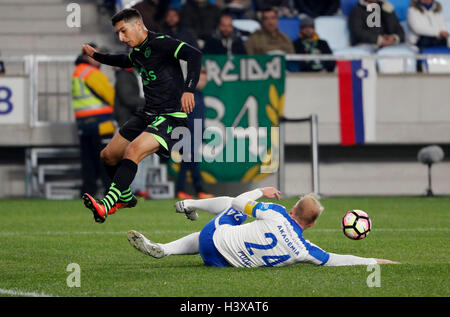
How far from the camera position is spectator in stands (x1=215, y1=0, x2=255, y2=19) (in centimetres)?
1795

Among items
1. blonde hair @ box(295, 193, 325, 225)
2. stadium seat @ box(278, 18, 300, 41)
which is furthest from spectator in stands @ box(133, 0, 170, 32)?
blonde hair @ box(295, 193, 325, 225)

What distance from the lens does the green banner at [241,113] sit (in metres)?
15.5

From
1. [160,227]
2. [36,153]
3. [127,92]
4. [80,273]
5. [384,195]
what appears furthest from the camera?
[384,195]

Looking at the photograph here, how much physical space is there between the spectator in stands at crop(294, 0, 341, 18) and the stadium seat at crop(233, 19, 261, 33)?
1083 millimetres

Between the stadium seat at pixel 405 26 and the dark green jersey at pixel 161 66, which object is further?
the stadium seat at pixel 405 26

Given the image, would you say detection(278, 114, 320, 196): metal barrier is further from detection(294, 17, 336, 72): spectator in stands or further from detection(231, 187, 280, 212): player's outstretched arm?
detection(231, 187, 280, 212): player's outstretched arm

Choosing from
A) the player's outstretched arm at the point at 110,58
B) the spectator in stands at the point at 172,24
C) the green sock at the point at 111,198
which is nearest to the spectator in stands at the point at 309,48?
the spectator in stands at the point at 172,24

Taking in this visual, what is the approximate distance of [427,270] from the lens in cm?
718

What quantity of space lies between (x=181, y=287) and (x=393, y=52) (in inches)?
493

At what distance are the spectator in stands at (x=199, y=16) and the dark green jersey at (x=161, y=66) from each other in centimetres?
803

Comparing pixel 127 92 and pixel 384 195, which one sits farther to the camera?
pixel 384 195

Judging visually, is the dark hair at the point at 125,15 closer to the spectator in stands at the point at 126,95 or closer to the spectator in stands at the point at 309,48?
the spectator in stands at the point at 126,95
